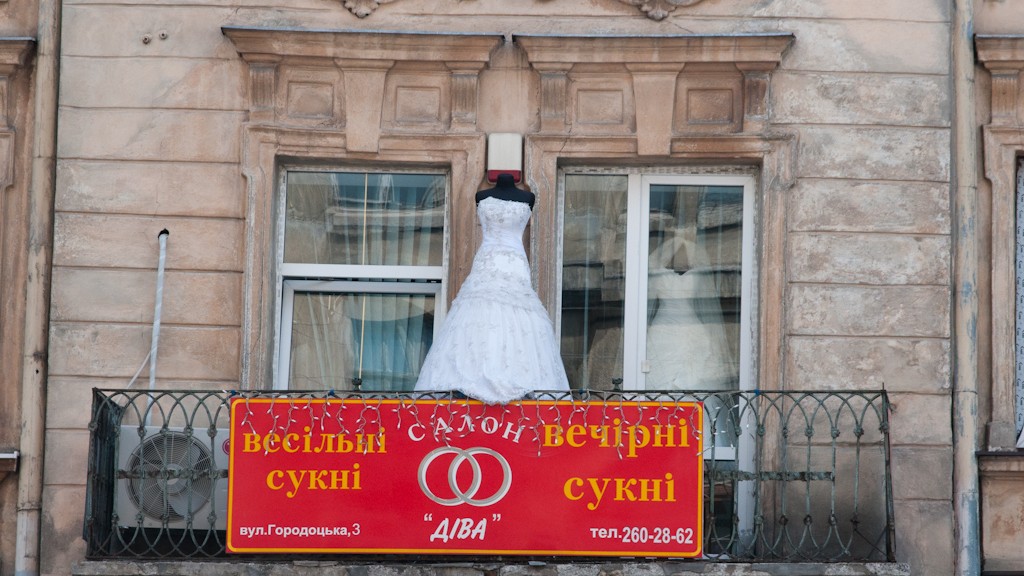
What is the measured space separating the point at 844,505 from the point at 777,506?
0.36 m

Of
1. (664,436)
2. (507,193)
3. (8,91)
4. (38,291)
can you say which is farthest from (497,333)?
(8,91)

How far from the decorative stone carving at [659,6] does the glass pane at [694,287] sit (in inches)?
39.6

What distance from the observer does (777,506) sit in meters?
11.0

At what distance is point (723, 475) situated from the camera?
10445mm

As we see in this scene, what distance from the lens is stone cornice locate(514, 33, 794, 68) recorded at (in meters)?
11.3

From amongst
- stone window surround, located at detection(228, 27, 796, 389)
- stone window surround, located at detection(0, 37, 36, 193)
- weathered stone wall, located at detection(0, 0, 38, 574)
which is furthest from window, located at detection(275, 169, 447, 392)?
stone window surround, located at detection(0, 37, 36, 193)

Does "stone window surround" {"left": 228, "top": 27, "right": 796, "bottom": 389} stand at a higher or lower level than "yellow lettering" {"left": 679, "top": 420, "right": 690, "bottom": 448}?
higher

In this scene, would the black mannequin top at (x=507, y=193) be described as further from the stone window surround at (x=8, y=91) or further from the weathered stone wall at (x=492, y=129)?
the stone window surround at (x=8, y=91)

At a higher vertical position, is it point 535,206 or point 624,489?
point 535,206

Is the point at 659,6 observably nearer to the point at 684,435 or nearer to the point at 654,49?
the point at 654,49

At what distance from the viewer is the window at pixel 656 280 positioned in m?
11.5

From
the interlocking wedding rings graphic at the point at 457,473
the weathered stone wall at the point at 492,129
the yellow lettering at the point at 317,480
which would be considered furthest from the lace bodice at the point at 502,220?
the yellow lettering at the point at 317,480

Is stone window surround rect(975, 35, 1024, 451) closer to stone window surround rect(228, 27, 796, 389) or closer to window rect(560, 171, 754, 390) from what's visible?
stone window surround rect(228, 27, 796, 389)

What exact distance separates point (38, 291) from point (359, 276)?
1830mm
